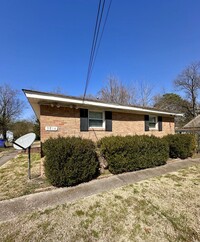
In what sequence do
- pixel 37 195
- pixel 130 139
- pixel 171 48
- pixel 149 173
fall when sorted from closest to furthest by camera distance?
pixel 37 195, pixel 149 173, pixel 130 139, pixel 171 48

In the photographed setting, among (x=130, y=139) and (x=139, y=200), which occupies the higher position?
(x=130, y=139)

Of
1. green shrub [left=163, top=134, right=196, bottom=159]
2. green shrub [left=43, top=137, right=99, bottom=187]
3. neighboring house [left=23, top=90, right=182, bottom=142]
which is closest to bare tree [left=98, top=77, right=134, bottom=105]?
neighboring house [left=23, top=90, right=182, bottom=142]

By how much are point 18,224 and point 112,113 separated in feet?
19.7

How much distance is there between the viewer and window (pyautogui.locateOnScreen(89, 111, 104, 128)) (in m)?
6.87

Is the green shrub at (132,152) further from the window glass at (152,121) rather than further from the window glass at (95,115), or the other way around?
the window glass at (152,121)

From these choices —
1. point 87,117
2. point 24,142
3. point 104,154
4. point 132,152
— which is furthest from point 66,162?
point 87,117

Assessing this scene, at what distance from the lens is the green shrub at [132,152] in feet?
17.0

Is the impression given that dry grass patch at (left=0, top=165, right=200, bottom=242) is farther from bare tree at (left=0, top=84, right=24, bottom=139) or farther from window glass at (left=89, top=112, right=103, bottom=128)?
bare tree at (left=0, top=84, right=24, bottom=139)

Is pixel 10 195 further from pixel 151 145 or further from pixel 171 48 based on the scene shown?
pixel 171 48

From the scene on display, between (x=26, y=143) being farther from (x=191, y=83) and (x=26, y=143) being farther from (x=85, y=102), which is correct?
(x=191, y=83)

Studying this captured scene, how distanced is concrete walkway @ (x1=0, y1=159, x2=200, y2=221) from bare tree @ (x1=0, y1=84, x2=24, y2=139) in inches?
1013

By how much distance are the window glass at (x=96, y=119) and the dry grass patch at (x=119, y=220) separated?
3.75 metres

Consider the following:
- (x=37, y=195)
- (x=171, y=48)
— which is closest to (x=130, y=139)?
(x=37, y=195)

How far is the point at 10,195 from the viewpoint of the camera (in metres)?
3.73
